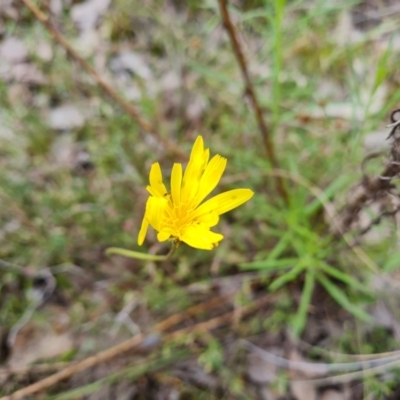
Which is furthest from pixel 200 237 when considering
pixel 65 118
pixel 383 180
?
pixel 65 118

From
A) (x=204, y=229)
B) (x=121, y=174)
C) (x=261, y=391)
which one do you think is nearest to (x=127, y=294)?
(x=121, y=174)

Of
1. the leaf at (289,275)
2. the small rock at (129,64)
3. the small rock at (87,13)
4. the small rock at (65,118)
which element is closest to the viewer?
the leaf at (289,275)

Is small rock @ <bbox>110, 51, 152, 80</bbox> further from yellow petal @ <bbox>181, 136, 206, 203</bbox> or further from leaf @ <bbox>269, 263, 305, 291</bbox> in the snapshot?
yellow petal @ <bbox>181, 136, 206, 203</bbox>

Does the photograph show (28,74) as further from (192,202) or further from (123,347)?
(192,202)

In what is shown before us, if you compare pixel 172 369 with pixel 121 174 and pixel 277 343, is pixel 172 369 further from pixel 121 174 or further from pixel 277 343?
pixel 121 174

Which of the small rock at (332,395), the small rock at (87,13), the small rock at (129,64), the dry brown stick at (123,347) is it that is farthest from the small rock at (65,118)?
the small rock at (332,395)

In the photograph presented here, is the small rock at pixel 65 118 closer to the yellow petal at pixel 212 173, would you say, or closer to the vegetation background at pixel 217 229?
the vegetation background at pixel 217 229
